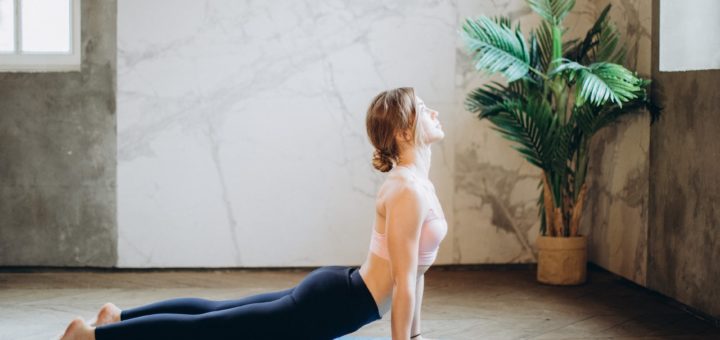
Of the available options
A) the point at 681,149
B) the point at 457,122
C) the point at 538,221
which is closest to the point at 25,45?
the point at 457,122

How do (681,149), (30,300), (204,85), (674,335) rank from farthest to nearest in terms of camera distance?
(204,85)
(30,300)
(681,149)
(674,335)

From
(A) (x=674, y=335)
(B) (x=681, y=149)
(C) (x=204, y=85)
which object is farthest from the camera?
(C) (x=204, y=85)

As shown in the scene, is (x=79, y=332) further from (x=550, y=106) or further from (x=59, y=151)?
(x=550, y=106)

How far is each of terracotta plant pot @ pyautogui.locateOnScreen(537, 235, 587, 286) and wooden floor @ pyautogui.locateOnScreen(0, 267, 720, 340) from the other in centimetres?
8

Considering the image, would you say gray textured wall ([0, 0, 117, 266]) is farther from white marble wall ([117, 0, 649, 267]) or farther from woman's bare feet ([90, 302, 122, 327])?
woman's bare feet ([90, 302, 122, 327])

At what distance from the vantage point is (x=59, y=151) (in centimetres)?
493

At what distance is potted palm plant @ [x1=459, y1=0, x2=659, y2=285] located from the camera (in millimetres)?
4312

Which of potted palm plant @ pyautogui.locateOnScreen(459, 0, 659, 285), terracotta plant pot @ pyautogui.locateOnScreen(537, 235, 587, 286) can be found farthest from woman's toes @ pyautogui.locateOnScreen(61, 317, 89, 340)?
terracotta plant pot @ pyautogui.locateOnScreen(537, 235, 587, 286)

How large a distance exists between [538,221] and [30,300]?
9.57 feet

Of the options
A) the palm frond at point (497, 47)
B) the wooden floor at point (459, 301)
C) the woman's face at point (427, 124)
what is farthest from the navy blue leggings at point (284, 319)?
the palm frond at point (497, 47)

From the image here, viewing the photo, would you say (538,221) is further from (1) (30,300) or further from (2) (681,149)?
(1) (30,300)

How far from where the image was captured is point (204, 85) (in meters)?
4.93

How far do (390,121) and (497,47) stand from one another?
1.95 meters

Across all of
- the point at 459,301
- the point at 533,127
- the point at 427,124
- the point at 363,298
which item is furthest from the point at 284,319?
the point at 533,127
